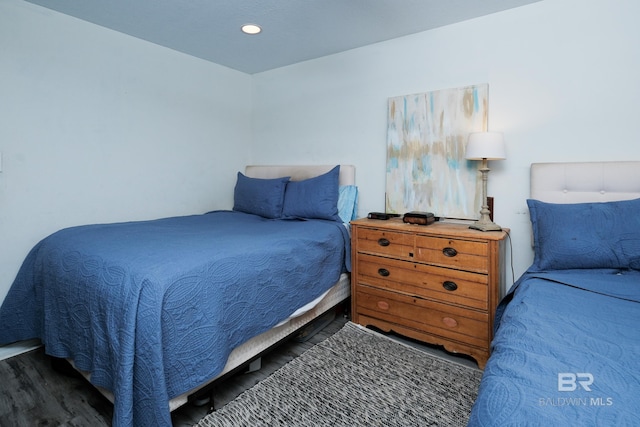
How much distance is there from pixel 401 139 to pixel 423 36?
81cm

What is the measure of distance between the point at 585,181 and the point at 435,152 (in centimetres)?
94

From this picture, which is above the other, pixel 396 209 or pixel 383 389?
pixel 396 209

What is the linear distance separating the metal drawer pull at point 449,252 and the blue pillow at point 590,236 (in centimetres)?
43

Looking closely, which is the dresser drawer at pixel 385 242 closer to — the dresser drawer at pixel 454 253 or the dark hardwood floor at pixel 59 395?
the dresser drawer at pixel 454 253

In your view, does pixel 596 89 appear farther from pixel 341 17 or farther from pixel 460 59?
pixel 341 17

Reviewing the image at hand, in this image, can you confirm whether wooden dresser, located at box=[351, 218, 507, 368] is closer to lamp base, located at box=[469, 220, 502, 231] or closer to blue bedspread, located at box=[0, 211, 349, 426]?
lamp base, located at box=[469, 220, 502, 231]

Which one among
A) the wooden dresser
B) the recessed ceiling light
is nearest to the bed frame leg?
the wooden dresser

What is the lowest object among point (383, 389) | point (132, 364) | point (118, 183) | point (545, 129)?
point (383, 389)

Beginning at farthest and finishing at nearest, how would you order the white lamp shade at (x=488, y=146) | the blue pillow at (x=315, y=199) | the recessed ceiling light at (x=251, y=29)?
the blue pillow at (x=315, y=199)
the recessed ceiling light at (x=251, y=29)
the white lamp shade at (x=488, y=146)

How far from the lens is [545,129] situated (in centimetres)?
214

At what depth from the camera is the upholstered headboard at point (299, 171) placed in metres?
2.98

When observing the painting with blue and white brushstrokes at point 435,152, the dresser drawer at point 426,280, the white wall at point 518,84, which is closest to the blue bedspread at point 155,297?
the dresser drawer at point 426,280

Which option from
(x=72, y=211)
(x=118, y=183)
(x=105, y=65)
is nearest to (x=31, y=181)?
(x=72, y=211)

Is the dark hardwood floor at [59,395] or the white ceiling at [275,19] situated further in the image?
the white ceiling at [275,19]
